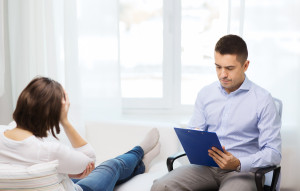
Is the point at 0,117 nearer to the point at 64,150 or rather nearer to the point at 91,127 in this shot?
the point at 91,127

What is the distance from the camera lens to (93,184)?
2.21m

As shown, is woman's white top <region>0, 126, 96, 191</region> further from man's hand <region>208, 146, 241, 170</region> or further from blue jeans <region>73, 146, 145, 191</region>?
man's hand <region>208, 146, 241, 170</region>

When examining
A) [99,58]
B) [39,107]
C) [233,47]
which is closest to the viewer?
[39,107]

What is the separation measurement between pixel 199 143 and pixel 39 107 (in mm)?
781

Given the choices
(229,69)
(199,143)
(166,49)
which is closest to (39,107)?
(199,143)

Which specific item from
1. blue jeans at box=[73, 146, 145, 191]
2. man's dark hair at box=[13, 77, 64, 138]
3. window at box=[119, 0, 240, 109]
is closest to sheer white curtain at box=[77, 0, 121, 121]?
window at box=[119, 0, 240, 109]

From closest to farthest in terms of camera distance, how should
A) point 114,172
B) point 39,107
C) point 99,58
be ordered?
point 39,107, point 114,172, point 99,58

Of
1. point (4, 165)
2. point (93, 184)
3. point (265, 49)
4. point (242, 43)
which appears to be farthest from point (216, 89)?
point (4, 165)

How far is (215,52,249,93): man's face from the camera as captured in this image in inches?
86.4

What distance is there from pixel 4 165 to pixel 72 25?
1.64m

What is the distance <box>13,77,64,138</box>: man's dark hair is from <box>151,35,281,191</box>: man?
28.7 inches

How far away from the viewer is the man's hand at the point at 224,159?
6.65 ft

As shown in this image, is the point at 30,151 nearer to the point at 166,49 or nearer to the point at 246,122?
the point at 246,122

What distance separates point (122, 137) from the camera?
2883 mm
